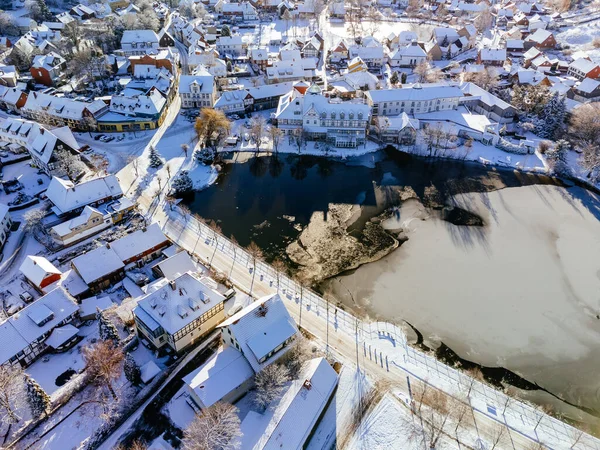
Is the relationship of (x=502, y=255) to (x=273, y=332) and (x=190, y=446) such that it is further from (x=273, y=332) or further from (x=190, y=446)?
(x=190, y=446)

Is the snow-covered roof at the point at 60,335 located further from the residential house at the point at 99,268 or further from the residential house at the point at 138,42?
the residential house at the point at 138,42

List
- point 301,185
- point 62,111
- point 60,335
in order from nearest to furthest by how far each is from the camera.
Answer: point 60,335 → point 301,185 → point 62,111

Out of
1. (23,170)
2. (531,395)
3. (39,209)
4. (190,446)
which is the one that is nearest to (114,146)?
(23,170)

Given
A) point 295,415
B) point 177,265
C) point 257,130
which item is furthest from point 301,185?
point 295,415

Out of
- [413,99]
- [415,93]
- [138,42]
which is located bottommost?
[413,99]

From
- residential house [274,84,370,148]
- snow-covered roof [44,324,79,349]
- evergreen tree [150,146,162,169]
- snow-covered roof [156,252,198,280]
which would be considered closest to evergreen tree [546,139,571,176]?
residential house [274,84,370,148]

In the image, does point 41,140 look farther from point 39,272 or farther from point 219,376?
A: point 219,376
